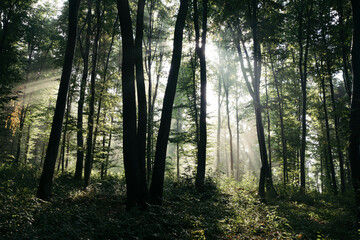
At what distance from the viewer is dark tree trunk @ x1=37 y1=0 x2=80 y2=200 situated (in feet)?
26.2

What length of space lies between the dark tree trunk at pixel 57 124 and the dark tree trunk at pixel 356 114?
10282mm

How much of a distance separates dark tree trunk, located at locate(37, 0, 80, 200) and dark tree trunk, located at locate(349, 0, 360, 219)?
10282 mm

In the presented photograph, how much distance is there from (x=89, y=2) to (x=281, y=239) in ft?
50.5

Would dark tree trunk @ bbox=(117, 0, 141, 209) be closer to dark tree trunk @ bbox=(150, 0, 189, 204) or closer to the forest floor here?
dark tree trunk @ bbox=(150, 0, 189, 204)

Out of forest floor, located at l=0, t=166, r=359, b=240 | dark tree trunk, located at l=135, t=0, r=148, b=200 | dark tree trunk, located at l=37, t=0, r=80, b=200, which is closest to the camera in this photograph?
forest floor, located at l=0, t=166, r=359, b=240

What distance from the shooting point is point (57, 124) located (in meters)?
8.31

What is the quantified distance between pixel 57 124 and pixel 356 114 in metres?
10.5

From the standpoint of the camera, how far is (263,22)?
1227 cm

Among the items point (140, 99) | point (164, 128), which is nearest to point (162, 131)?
point (164, 128)

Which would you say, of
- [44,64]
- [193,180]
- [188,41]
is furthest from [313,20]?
[44,64]

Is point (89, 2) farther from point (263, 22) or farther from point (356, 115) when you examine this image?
point (356, 115)

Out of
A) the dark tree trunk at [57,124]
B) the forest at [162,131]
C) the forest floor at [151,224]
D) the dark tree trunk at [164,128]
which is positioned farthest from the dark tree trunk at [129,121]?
the dark tree trunk at [57,124]

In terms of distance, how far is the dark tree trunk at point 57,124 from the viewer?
800cm

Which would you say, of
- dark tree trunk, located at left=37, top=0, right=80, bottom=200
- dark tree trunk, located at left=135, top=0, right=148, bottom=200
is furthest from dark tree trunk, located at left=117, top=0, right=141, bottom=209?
dark tree trunk, located at left=37, top=0, right=80, bottom=200
